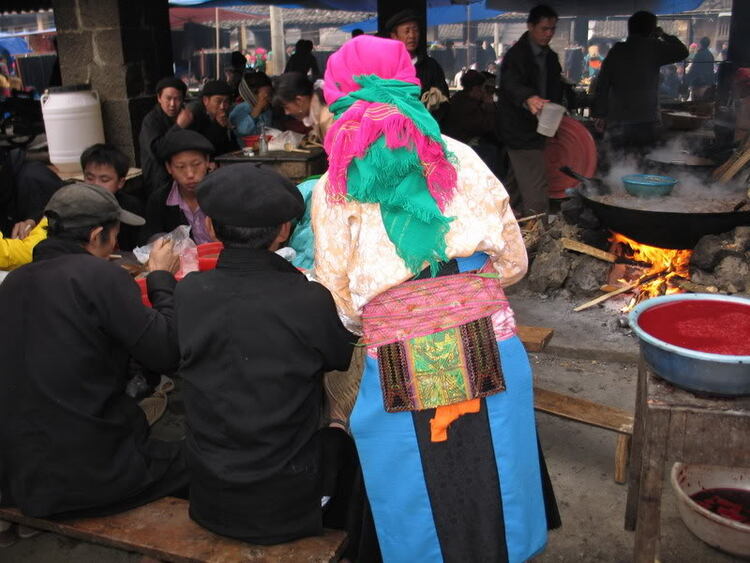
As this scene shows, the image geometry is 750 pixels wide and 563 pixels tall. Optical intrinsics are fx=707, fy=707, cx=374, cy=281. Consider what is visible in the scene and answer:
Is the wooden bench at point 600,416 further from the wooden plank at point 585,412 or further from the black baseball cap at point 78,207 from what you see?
the black baseball cap at point 78,207

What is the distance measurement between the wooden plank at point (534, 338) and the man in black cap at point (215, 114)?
156 inches

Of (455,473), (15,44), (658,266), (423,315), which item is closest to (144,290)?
(423,315)

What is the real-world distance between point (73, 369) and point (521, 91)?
507cm

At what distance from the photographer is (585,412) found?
3305 millimetres

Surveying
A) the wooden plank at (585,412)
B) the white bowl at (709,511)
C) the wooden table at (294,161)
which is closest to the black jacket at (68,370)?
the wooden plank at (585,412)

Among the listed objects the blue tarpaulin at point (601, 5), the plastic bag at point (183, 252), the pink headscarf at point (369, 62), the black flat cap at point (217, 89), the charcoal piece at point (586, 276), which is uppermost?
the blue tarpaulin at point (601, 5)

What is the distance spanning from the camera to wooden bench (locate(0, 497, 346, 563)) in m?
2.29

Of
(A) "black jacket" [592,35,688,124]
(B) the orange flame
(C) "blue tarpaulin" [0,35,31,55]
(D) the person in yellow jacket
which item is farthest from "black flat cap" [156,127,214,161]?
(C) "blue tarpaulin" [0,35,31,55]

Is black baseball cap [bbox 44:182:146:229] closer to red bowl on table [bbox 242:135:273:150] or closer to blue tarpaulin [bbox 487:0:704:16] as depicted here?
red bowl on table [bbox 242:135:273:150]

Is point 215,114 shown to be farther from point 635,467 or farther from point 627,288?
point 635,467

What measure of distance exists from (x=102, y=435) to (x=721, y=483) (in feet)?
8.24

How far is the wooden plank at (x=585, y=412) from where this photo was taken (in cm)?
322

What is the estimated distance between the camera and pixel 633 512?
3.02 metres

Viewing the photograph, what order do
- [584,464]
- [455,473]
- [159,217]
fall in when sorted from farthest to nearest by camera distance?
[159,217], [584,464], [455,473]
